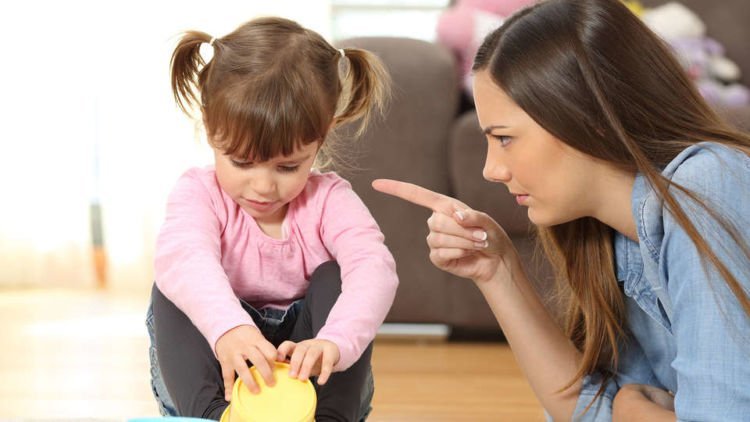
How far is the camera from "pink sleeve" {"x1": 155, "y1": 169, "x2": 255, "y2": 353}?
3.63 ft

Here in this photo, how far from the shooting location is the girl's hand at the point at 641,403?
115 cm

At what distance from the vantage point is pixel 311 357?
105 centimetres

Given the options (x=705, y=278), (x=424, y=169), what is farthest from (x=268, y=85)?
(x=424, y=169)

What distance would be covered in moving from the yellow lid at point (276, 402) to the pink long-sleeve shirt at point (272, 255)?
84mm

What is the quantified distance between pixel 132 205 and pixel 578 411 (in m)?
1.90

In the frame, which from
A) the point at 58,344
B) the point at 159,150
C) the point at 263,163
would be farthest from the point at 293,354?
the point at 159,150

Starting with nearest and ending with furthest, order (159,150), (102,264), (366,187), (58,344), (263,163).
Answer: (263,163), (366,187), (58,344), (159,150), (102,264)

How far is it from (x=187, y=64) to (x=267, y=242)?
24 centimetres

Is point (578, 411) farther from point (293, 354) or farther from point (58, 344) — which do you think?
point (58, 344)

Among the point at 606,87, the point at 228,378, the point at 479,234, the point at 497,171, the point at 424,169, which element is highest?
the point at 606,87

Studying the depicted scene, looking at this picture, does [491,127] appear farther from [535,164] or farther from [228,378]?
[228,378]

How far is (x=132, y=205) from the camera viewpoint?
2898mm

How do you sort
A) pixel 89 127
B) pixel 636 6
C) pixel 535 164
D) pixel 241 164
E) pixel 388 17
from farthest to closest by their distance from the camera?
1. pixel 388 17
2. pixel 89 127
3. pixel 636 6
4. pixel 241 164
5. pixel 535 164

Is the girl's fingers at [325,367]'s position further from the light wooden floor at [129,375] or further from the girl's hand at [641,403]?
the light wooden floor at [129,375]
